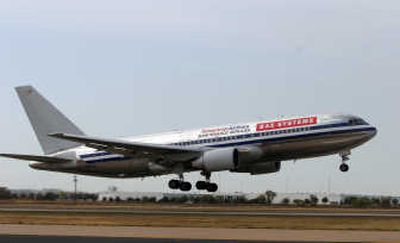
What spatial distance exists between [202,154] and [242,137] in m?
3.41

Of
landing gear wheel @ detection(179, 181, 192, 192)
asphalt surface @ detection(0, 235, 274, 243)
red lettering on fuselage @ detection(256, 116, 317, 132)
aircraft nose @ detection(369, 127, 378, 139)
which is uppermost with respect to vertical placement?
red lettering on fuselage @ detection(256, 116, 317, 132)

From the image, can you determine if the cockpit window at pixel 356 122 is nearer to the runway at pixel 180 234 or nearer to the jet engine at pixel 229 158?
the jet engine at pixel 229 158

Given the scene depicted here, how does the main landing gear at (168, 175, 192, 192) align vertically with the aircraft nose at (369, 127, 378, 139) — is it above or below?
below

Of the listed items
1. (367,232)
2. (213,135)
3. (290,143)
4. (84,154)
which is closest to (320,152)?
(290,143)

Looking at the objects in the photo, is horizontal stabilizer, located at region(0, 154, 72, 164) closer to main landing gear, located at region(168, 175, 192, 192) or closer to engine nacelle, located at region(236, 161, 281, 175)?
main landing gear, located at region(168, 175, 192, 192)

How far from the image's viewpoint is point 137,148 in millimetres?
59500

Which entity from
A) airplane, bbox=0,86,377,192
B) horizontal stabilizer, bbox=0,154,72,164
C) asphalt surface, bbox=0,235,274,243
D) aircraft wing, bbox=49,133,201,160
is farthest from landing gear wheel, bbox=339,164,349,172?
asphalt surface, bbox=0,235,274,243

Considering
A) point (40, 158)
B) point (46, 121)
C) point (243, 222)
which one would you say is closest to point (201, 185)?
point (40, 158)

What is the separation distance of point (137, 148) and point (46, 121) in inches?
510

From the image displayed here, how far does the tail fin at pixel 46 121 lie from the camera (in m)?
67.9

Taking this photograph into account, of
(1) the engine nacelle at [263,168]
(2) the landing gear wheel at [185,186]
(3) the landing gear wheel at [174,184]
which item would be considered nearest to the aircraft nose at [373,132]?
(1) the engine nacelle at [263,168]

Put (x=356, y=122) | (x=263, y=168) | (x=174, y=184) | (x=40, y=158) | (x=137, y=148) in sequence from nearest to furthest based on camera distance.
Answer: (x=356, y=122) → (x=137, y=148) → (x=174, y=184) → (x=263, y=168) → (x=40, y=158)

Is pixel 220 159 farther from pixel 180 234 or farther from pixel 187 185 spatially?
pixel 180 234

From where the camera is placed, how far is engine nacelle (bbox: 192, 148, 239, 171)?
57.5 m
